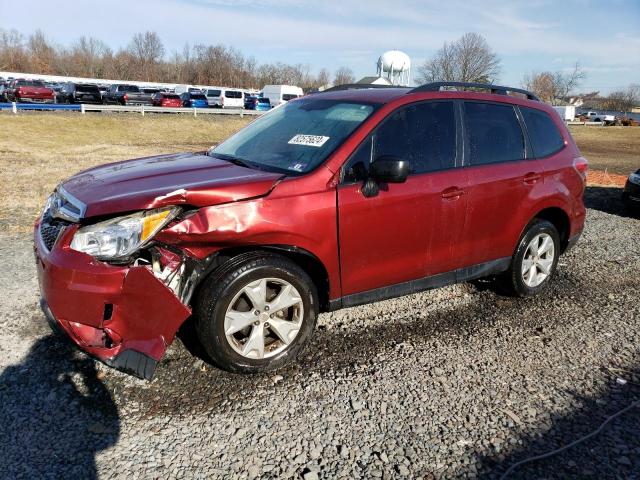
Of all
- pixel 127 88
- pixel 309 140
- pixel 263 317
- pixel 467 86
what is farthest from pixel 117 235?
pixel 127 88

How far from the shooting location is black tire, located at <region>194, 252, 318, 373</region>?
301 cm

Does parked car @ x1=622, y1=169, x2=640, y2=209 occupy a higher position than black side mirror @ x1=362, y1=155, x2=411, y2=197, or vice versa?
black side mirror @ x1=362, y1=155, x2=411, y2=197

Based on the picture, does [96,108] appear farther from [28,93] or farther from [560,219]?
[560,219]

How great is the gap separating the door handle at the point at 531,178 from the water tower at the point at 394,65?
7241 cm

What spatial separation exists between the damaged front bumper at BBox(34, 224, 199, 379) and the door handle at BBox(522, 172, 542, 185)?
3.11 metres

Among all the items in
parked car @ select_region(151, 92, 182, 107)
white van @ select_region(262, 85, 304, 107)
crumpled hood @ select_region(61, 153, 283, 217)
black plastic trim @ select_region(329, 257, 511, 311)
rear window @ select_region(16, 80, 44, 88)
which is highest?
white van @ select_region(262, 85, 304, 107)

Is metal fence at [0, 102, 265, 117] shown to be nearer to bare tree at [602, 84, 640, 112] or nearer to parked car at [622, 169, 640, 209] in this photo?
parked car at [622, 169, 640, 209]

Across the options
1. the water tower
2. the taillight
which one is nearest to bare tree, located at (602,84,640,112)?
the water tower

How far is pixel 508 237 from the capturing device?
4.38m

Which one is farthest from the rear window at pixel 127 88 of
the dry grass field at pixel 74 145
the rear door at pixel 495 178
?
the rear door at pixel 495 178

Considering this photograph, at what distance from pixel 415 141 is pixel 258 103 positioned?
44.7 meters

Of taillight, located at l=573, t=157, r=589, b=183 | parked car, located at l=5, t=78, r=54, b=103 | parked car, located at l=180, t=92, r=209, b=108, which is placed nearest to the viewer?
taillight, located at l=573, t=157, r=589, b=183

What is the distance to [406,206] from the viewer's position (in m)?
3.62

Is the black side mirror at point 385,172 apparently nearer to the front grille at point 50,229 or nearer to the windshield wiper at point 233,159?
the windshield wiper at point 233,159
